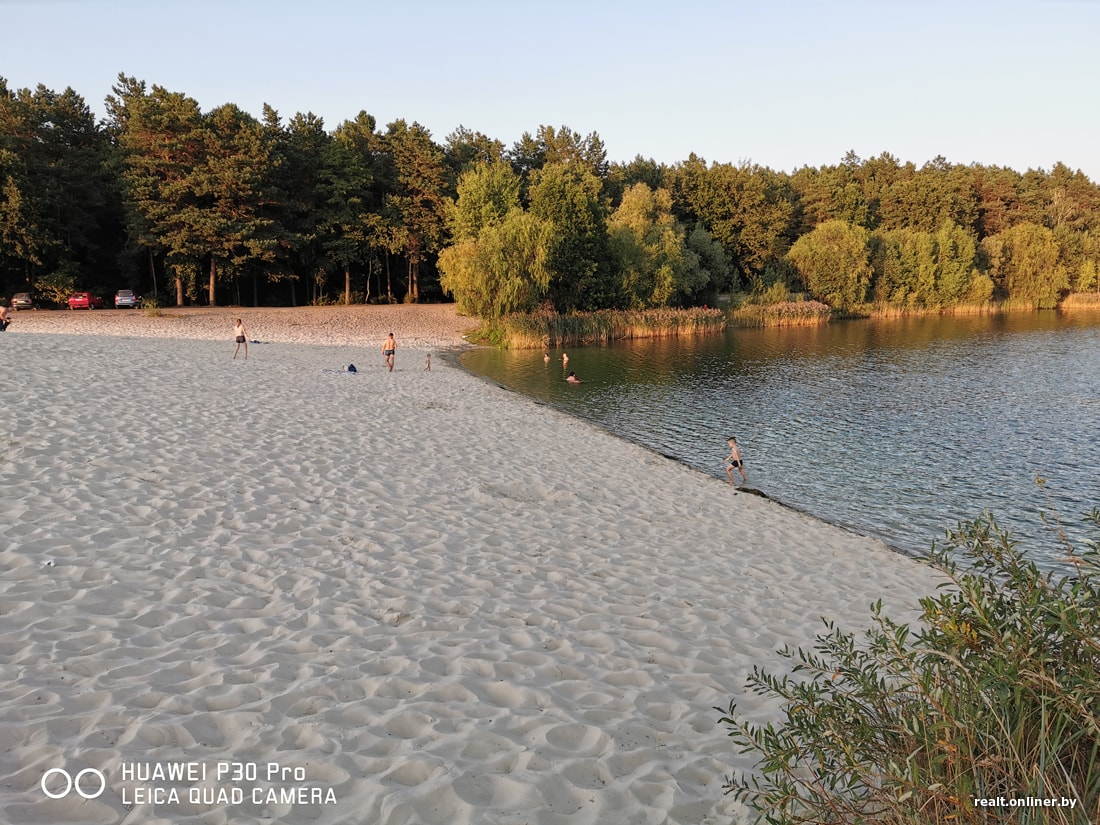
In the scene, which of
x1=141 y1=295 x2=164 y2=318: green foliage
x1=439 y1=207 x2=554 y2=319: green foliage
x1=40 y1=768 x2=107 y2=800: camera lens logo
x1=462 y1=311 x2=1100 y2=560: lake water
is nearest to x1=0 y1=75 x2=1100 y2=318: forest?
→ x1=439 y1=207 x2=554 y2=319: green foliage

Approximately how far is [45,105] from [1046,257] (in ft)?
320

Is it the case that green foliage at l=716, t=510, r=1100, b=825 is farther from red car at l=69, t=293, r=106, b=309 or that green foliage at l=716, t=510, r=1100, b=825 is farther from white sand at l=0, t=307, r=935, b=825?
red car at l=69, t=293, r=106, b=309

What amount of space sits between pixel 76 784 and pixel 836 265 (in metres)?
72.2

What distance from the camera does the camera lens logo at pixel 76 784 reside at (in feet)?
12.3

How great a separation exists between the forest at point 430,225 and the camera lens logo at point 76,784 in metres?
42.4

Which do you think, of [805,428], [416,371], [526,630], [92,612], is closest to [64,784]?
[92,612]

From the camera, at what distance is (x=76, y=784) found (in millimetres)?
3850

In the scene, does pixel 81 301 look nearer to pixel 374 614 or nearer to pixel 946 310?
pixel 374 614

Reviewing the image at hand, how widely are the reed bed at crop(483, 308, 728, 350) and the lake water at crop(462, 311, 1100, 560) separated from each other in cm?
260

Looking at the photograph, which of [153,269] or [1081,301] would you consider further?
[1081,301]

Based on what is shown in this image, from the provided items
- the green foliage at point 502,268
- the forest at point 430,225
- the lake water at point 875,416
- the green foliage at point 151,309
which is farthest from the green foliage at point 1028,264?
the green foliage at point 151,309

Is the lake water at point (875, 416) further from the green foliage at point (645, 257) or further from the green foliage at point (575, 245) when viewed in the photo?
the green foliage at point (645, 257)

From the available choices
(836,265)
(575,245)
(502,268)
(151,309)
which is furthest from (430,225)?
(836,265)

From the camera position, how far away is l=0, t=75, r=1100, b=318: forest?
165 ft
